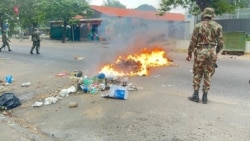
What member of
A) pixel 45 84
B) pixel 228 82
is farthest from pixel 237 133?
pixel 45 84

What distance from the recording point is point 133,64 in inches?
415

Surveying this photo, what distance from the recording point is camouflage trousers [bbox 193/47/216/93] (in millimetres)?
6257

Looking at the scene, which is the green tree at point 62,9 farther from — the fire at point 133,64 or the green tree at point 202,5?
the fire at point 133,64

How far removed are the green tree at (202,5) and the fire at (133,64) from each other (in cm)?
694

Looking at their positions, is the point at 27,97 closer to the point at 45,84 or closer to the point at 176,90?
the point at 45,84

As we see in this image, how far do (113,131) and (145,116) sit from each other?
2.44 feet

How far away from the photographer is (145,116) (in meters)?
5.51

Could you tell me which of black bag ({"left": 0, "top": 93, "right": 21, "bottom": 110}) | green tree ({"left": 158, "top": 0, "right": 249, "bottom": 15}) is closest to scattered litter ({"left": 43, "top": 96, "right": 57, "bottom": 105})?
black bag ({"left": 0, "top": 93, "right": 21, "bottom": 110})

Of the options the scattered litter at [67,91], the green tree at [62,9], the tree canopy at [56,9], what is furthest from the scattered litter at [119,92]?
the green tree at [62,9]

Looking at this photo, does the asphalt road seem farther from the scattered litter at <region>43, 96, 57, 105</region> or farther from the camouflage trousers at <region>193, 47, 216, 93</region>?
the camouflage trousers at <region>193, 47, 216, 93</region>

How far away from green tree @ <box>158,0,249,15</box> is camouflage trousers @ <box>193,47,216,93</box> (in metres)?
13.1

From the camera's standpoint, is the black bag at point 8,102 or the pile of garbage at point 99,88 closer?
the pile of garbage at point 99,88

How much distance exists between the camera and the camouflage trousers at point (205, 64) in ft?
20.5

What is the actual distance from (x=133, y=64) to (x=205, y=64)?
440cm
